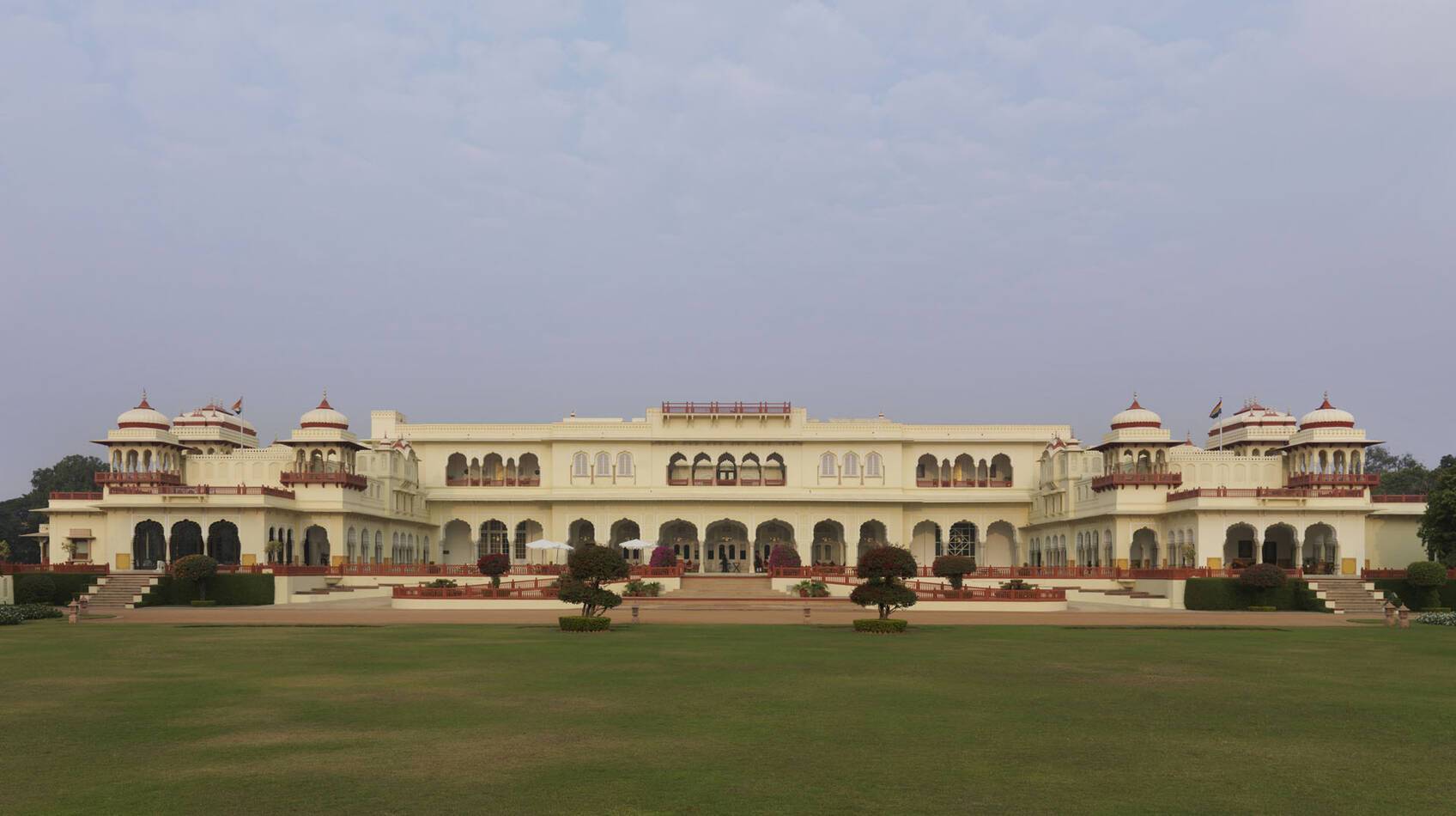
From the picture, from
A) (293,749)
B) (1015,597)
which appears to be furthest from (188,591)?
(293,749)

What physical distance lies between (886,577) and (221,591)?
25.3 meters

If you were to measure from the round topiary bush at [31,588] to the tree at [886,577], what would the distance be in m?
27.9

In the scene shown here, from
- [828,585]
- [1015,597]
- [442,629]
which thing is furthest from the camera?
[828,585]

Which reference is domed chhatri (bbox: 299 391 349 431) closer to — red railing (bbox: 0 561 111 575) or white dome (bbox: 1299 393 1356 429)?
red railing (bbox: 0 561 111 575)

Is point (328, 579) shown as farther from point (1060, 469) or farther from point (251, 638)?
point (1060, 469)

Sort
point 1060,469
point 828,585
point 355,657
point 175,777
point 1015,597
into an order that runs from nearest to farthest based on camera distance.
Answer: point 175,777, point 355,657, point 1015,597, point 828,585, point 1060,469

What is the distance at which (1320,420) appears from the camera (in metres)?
51.9

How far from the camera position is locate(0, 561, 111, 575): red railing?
A: 1656 inches

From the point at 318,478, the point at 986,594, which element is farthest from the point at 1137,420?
the point at 318,478

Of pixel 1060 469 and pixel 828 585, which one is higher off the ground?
pixel 1060 469

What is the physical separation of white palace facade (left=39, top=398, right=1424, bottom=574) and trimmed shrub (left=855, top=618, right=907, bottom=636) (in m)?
24.2

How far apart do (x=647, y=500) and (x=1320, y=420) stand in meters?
30.9

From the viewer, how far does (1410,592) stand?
41.8 meters

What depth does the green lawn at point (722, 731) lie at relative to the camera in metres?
10.0
